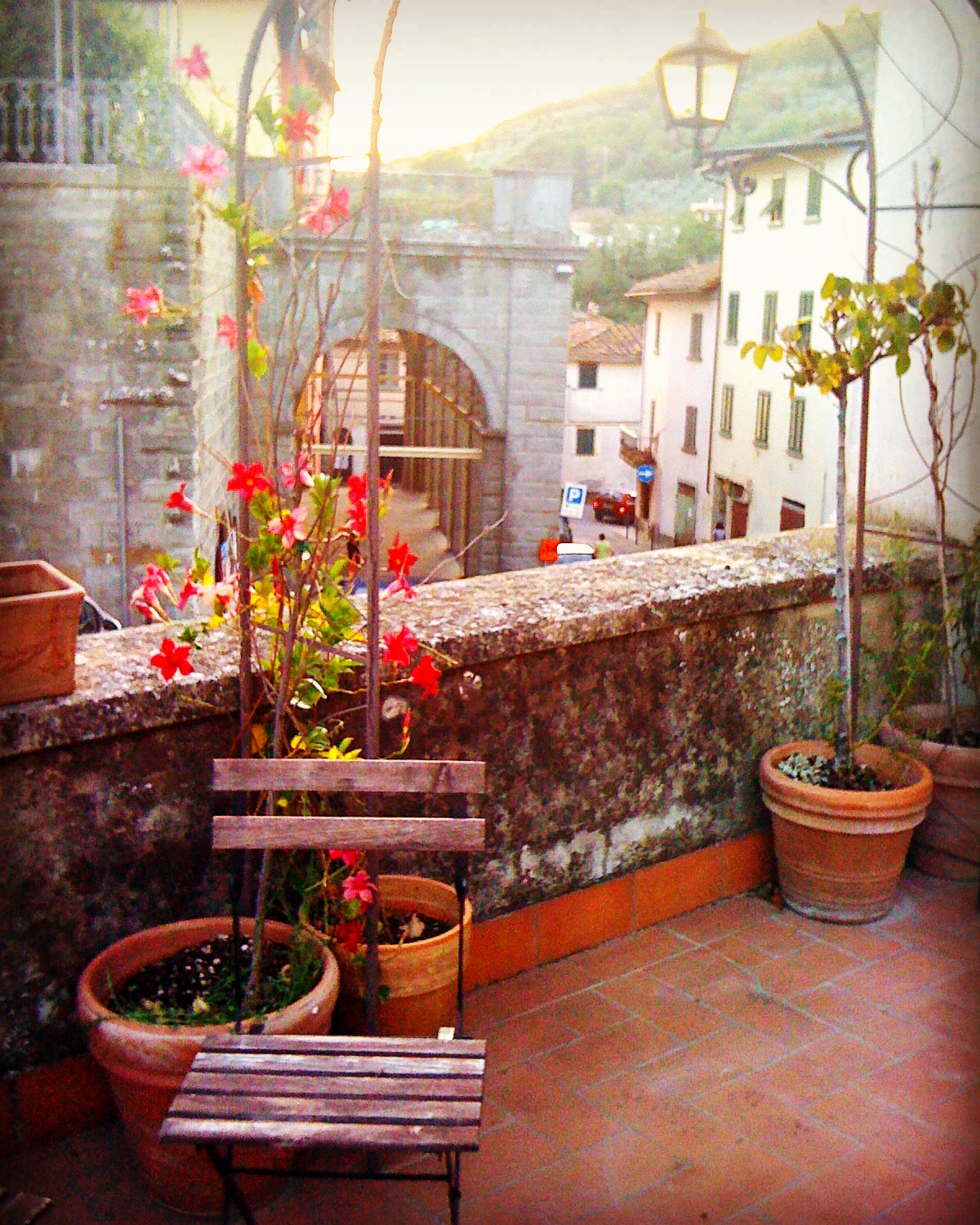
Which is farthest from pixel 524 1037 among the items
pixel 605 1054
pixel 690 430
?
pixel 690 430

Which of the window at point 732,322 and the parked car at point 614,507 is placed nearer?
the window at point 732,322

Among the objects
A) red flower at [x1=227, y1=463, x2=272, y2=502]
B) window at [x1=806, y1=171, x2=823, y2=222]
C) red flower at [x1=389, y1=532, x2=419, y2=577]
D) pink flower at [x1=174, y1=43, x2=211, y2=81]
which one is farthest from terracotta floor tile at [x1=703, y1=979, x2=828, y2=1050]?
window at [x1=806, y1=171, x2=823, y2=222]

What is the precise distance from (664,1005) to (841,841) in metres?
0.66

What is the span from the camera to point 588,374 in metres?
Result: 36.9

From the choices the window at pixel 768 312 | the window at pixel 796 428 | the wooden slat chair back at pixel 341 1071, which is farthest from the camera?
the window at pixel 768 312

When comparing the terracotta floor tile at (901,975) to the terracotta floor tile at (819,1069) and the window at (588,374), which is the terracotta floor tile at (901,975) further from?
the window at (588,374)

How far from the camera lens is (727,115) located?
198 inches

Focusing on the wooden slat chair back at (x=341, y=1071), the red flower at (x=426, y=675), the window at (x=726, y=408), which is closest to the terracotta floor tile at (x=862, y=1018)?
the wooden slat chair back at (x=341, y=1071)

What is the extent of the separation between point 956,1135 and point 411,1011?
1054 mm

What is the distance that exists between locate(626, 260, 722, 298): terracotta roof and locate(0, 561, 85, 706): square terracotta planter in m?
23.8

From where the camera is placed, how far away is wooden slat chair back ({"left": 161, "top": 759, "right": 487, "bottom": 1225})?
1.93 m

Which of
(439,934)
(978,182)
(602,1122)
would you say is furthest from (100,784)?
(978,182)

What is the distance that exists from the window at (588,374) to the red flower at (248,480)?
34.8 metres

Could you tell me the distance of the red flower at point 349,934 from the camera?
251cm
